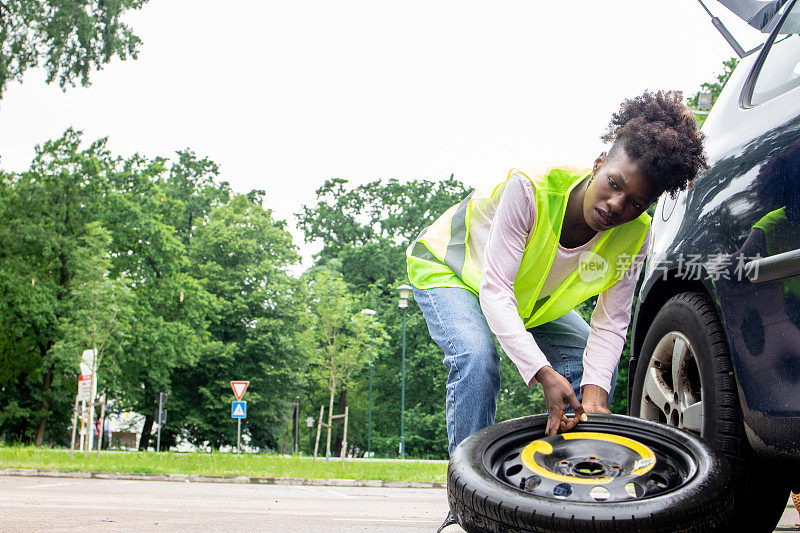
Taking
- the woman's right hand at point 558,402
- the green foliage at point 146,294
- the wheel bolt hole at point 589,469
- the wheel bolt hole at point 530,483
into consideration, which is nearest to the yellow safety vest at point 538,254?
the woman's right hand at point 558,402

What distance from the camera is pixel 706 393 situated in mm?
2508

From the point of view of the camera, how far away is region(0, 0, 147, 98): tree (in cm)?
1333

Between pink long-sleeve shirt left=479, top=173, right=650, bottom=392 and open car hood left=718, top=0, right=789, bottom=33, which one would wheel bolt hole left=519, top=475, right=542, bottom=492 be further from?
open car hood left=718, top=0, right=789, bottom=33

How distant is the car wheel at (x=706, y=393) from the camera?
2.40 meters

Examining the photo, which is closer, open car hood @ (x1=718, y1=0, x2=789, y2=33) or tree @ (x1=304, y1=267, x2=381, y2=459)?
open car hood @ (x1=718, y1=0, x2=789, y2=33)

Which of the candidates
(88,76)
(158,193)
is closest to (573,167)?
(88,76)

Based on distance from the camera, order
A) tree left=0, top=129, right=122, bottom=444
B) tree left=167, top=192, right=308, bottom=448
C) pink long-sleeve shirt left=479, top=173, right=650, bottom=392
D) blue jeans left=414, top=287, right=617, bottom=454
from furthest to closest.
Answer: tree left=167, top=192, right=308, bottom=448 → tree left=0, top=129, right=122, bottom=444 → blue jeans left=414, top=287, right=617, bottom=454 → pink long-sleeve shirt left=479, top=173, right=650, bottom=392

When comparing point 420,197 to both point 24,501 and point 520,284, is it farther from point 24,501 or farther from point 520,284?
point 520,284

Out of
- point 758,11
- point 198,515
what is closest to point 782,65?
point 758,11

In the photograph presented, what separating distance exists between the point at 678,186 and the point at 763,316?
56 cm

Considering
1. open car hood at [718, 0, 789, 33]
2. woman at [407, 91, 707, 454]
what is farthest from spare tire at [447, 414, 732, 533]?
open car hood at [718, 0, 789, 33]

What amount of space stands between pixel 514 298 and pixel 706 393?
68cm

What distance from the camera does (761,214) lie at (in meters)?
2.28

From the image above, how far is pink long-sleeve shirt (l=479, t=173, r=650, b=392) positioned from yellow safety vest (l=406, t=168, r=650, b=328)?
0.04 m
